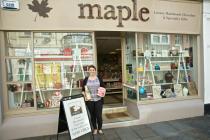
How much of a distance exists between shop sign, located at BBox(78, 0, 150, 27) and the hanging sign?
7.41 ft

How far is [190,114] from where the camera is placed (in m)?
6.58

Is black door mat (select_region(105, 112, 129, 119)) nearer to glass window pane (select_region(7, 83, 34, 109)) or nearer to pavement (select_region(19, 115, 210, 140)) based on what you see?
pavement (select_region(19, 115, 210, 140))

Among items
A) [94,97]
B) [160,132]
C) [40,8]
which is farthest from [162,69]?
[40,8]

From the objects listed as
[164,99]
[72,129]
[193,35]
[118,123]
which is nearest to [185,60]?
[193,35]

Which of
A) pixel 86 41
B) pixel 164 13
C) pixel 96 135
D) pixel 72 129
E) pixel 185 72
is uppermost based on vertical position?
pixel 164 13

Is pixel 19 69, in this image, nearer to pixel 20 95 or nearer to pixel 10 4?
pixel 20 95

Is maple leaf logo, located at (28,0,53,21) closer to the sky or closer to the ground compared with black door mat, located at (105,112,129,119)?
closer to the sky

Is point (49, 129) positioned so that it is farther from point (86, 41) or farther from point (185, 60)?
point (185, 60)

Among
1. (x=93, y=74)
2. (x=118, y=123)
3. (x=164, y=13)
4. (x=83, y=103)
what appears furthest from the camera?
(x=164, y=13)

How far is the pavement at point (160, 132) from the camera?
502 cm

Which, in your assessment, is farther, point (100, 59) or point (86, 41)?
point (100, 59)

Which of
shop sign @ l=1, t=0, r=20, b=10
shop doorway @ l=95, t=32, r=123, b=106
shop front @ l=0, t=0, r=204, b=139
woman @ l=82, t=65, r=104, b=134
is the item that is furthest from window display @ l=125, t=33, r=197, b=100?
shop sign @ l=1, t=0, r=20, b=10

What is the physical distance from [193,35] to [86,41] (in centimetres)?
358

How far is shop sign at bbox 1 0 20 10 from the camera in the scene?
496 centimetres
